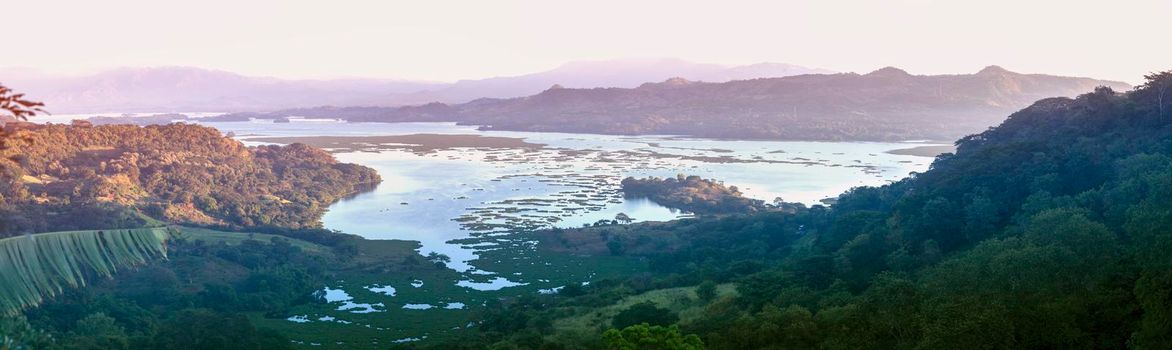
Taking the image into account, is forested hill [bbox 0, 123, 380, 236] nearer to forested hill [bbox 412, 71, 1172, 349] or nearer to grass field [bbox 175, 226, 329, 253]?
grass field [bbox 175, 226, 329, 253]

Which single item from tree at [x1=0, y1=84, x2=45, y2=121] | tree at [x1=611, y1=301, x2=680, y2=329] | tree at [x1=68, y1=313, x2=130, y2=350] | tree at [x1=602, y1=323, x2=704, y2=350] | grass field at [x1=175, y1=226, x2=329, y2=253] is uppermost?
A: tree at [x1=0, y1=84, x2=45, y2=121]

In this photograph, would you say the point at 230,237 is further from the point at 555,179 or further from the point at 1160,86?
the point at 1160,86

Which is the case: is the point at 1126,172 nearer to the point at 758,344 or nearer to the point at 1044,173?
the point at 1044,173

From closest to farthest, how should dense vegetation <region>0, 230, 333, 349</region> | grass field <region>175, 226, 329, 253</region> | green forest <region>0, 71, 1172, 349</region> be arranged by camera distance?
green forest <region>0, 71, 1172, 349</region> → dense vegetation <region>0, 230, 333, 349</region> → grass field <region>175, 226, 329, 253</region>

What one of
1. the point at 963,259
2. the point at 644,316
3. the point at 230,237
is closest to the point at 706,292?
the point at 644,316

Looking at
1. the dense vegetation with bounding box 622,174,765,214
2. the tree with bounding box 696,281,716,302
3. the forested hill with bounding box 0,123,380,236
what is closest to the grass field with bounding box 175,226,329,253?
the forested hill with bounding box 0,123,380,236

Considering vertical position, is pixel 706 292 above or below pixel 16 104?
below
